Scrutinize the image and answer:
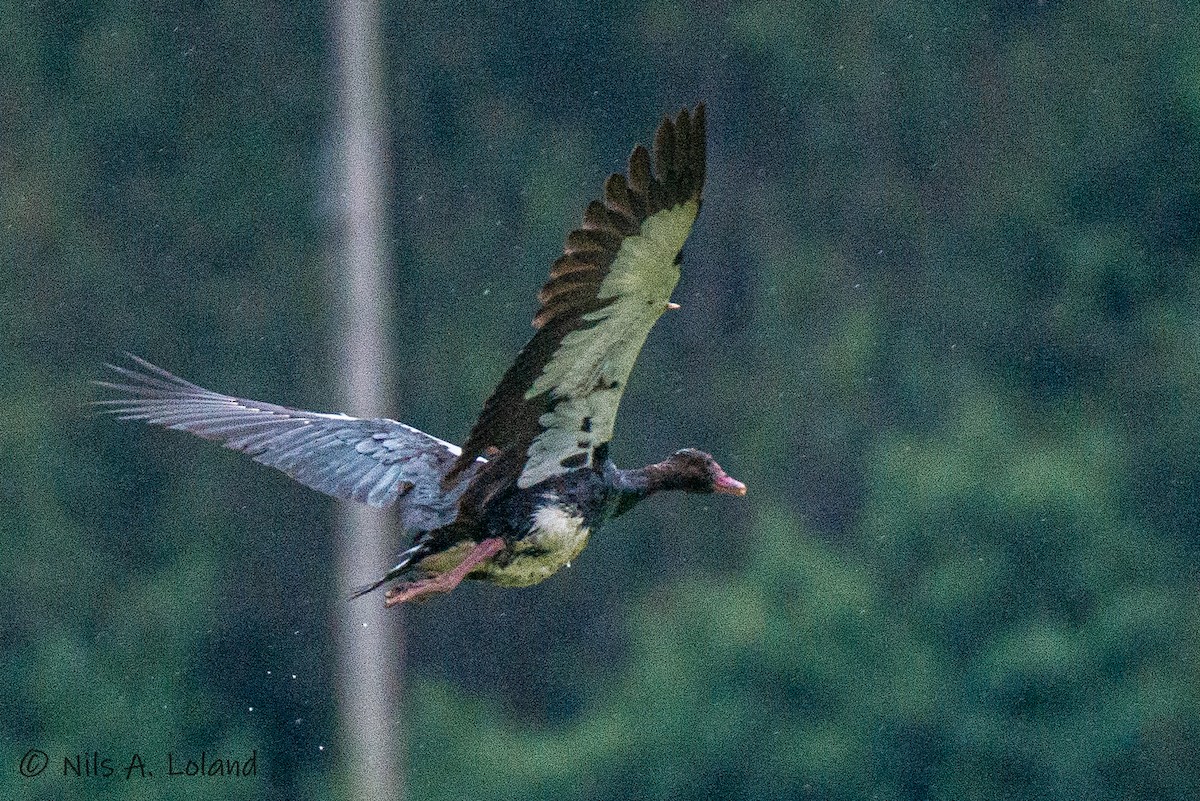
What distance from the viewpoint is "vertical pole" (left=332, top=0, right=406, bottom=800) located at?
432 inches

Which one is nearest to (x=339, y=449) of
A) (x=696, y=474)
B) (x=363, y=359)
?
(x=696, y=474)

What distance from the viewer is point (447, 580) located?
4992 millimetres

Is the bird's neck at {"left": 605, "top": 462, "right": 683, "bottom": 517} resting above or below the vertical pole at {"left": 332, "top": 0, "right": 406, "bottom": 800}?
below

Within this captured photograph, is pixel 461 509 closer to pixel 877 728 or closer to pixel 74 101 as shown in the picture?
pixel 877 728

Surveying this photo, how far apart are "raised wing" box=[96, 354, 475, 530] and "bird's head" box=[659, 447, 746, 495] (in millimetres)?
556

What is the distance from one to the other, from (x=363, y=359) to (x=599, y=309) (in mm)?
6854

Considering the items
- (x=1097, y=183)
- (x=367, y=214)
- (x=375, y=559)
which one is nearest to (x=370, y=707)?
(x=375, y=559)

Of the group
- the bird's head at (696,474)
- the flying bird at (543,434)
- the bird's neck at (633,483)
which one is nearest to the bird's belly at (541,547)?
the flying bird at (543,434)

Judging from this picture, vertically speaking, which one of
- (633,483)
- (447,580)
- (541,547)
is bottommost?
(447,580)

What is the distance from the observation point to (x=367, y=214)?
37.9ft

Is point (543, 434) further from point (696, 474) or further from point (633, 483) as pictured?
point (696, 474)

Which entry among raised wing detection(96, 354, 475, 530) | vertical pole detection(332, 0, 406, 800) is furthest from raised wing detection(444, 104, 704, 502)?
vertical pole detection(332, 0, 406, 800)

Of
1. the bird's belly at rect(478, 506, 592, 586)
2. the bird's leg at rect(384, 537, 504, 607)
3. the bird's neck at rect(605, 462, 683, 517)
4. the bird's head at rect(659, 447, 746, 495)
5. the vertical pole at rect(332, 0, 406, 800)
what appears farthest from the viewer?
the vertical pole at rect(332, 0, 406, 800)

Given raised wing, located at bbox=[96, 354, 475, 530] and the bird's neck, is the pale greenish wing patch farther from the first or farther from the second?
raised wing, located at bbox=[96, 354, 475, 530]
